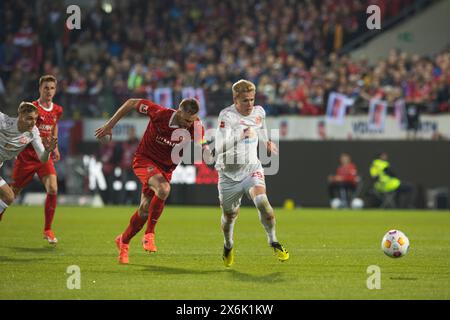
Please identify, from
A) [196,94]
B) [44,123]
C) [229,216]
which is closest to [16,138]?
[44,123]

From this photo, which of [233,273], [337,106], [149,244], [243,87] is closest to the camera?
[233,273]

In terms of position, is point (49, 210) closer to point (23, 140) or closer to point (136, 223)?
point (23, 140)

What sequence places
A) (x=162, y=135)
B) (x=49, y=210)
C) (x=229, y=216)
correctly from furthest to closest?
(x=49, y=210)
(x=162, y=135)
(x=229, y=216)

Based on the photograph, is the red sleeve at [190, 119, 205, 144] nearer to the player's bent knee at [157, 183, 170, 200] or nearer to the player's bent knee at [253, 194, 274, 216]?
the player's bent knee at [157, 183, 170, 200]

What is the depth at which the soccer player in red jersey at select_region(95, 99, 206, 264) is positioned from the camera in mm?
12297

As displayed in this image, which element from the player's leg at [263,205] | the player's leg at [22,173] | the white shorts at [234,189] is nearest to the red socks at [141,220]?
the white shorts at [234,189]

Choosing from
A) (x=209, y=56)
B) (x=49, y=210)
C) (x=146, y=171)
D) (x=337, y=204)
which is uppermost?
(x=209, y=56)

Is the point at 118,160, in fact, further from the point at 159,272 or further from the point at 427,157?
the point at 159,272

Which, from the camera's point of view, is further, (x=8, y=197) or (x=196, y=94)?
(x=196, y=94)

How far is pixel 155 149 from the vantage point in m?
12.8

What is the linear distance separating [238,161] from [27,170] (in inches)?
207

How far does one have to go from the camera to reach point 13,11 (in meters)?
35.9
